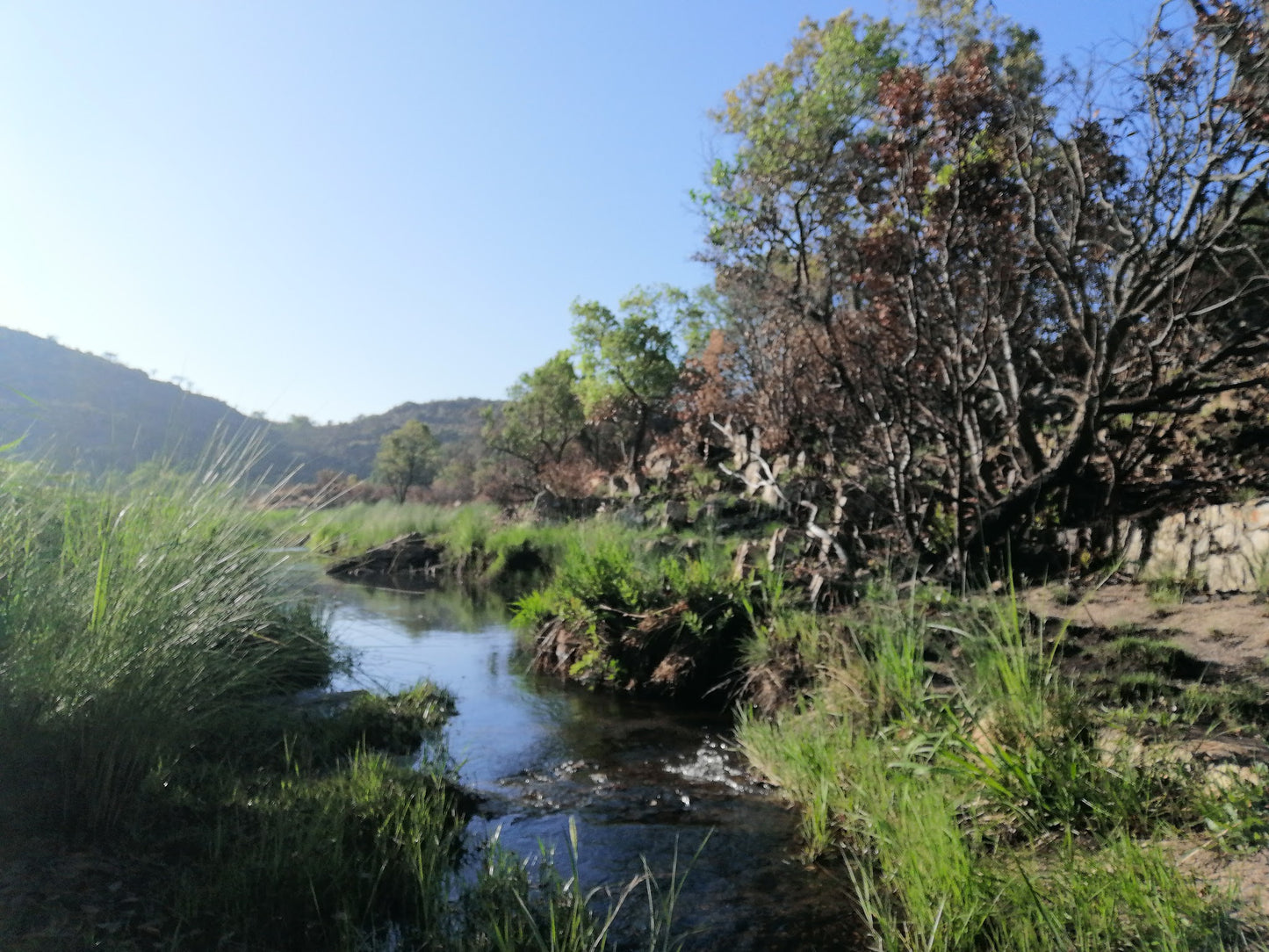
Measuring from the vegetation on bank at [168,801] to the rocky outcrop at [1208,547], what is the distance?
190 inches

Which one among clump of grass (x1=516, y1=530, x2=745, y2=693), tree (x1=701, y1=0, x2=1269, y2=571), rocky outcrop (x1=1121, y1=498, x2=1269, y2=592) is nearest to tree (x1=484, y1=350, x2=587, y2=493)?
tree (x1=701, y1=0, x2=1269, y2=571)

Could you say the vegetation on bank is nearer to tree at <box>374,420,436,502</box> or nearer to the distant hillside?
the distant hillside

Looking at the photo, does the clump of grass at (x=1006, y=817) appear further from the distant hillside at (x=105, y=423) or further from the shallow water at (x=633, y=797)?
the distant hillside at (x=105, y=423)

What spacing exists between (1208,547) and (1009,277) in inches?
101

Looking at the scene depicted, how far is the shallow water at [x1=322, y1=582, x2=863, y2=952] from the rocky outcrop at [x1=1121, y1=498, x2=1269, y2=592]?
11.0ft

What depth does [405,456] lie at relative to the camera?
32.0m

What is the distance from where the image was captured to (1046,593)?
586cm

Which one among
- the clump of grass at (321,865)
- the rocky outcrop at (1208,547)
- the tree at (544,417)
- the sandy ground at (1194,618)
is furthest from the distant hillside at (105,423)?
the tree at (544,417)

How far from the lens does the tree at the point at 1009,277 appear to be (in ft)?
17.7

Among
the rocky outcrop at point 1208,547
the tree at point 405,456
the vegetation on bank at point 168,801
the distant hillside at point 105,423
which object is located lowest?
the vegetation on bank at point 168,801

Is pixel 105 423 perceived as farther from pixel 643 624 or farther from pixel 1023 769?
pixel 1023 769

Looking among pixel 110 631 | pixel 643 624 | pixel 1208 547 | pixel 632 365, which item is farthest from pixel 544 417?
pixel 110 631

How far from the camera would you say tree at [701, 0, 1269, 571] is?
17.7 ft

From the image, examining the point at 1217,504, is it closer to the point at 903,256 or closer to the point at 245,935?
the point at 903,256
